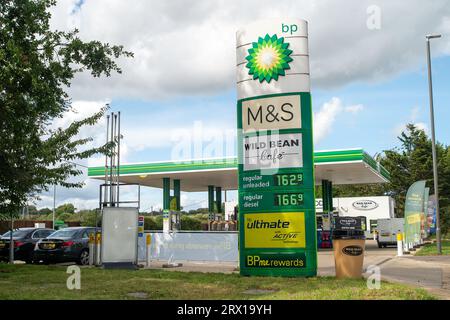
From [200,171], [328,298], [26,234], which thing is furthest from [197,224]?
[328,298]

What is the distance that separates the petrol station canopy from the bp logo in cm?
1652

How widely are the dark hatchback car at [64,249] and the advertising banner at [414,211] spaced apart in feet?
52.2

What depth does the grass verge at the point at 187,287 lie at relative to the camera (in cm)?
968

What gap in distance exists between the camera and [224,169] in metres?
33.4

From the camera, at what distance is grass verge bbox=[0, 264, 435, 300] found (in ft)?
31.8

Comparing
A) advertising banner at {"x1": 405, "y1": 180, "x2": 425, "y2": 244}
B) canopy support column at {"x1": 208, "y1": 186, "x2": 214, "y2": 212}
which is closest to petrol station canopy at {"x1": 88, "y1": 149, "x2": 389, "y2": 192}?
canopy support column at {"x1": 208, "y1": 186, "x2": 214, "y2": 212}

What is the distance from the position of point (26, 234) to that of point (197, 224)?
2555 centimetres

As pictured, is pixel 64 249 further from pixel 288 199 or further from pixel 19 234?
pixel 288 199

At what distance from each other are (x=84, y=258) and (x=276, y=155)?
948 centimetres

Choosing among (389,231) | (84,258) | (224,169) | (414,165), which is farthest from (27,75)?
(414,165)

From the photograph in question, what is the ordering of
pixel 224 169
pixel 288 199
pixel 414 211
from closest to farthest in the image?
pixel 288 199 → pixel 414 211 → pixel 224 169

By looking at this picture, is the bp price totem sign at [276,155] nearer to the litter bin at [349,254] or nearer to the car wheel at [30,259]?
the litter bin at [349,254]
